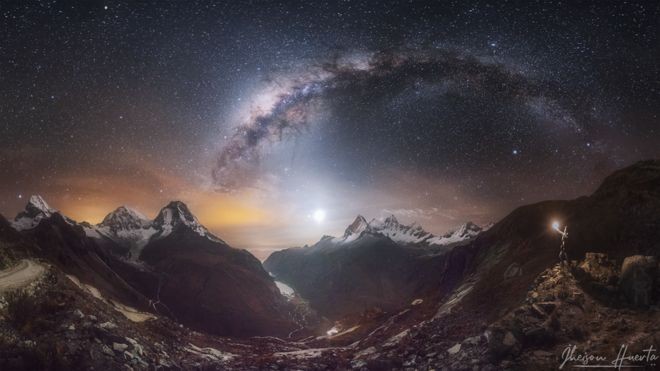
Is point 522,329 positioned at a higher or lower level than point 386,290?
higher

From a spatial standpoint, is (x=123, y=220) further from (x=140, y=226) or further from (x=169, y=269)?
(x=169, y=269)

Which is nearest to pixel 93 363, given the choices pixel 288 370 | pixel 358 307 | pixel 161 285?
pixel 288 370

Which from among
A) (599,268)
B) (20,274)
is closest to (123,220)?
(20,274)

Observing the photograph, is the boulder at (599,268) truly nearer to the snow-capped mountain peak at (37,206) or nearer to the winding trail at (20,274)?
the winding trail at (20,274)

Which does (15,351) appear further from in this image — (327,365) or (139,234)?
(139,234)

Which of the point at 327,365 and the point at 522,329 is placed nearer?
the point at 522,329
